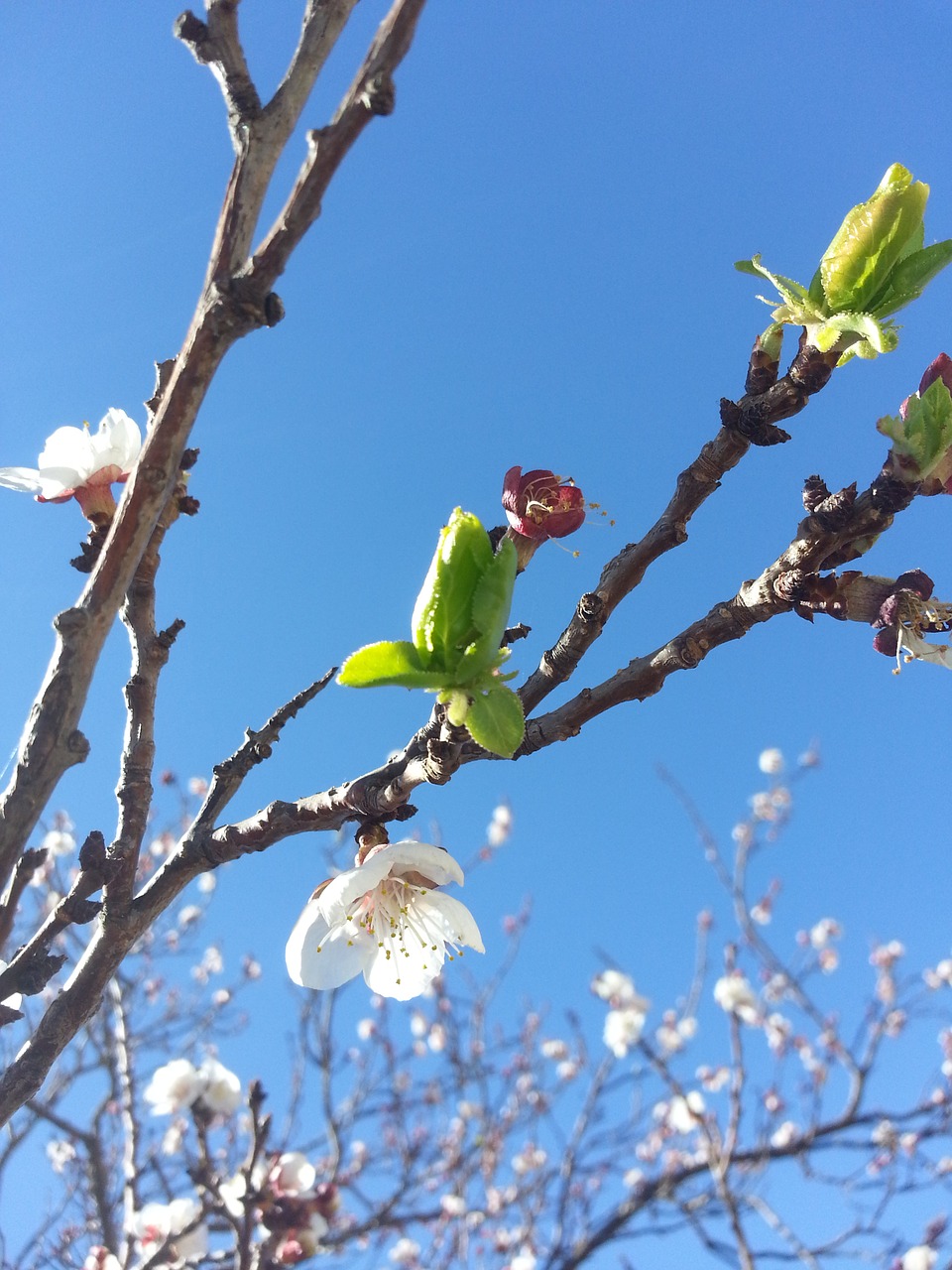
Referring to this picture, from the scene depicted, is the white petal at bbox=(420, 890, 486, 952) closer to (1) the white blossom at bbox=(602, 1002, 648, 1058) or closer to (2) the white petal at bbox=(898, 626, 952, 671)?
(2) the white petal at bbox=(898, 626, 952, 671)

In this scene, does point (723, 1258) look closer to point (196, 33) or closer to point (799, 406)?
point (799, 406)

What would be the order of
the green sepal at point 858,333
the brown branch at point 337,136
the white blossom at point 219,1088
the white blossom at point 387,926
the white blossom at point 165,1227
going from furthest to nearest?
the white blossom at point 219,1088, the white blossom at point 165,1227, the white blossom at point 387,926, the green sepal at point 858,333, the brown branch at point 337,136

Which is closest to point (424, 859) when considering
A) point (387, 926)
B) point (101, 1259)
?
point (387, 926)

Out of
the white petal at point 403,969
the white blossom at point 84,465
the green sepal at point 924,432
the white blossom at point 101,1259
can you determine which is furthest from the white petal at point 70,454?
the white blossom at point 101,1259

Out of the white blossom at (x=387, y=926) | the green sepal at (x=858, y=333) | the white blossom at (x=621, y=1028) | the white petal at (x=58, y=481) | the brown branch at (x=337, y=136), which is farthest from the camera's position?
the white blossom at (x=621, y=1028)

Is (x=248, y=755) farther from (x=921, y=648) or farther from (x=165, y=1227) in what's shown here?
(x=165, y=1227)

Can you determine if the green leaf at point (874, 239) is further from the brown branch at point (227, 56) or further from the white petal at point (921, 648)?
the brown branch at point (227, 56)

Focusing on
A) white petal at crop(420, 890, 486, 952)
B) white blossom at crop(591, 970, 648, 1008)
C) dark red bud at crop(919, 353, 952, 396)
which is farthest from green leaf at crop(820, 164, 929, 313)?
white blossom at crop(591, 970, 648, 1008)
